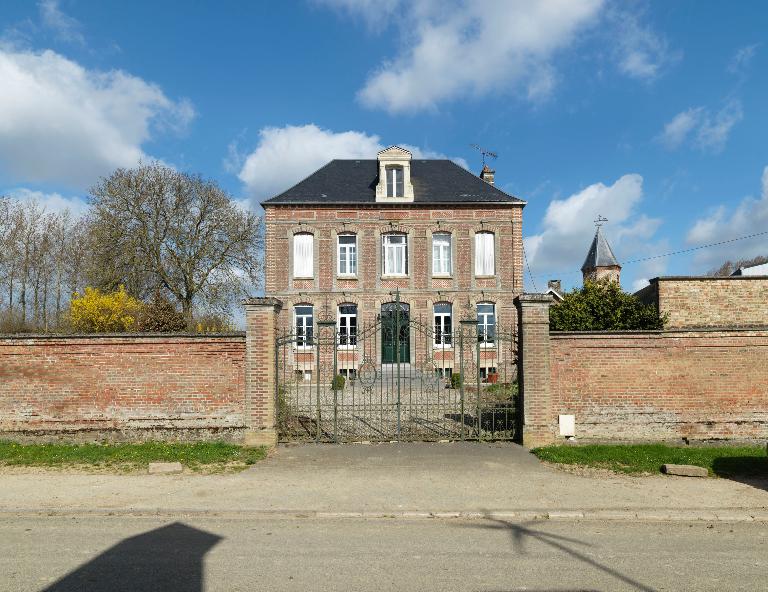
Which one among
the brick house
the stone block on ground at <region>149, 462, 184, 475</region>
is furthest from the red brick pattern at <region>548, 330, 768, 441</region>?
the brick house

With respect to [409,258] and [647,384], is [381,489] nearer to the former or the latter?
[647,384]

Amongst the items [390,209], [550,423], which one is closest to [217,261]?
[390,209]

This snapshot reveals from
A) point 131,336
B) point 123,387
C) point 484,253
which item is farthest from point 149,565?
point 484,253

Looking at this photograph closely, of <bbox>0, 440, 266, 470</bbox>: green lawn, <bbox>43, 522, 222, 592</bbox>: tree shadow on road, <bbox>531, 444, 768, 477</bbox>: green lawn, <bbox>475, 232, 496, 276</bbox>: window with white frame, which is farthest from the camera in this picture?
<bbox>475, 232, 496, 276</bbox>: window with white frame

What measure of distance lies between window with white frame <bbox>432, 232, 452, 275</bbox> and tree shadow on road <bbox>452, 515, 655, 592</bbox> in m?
19.9

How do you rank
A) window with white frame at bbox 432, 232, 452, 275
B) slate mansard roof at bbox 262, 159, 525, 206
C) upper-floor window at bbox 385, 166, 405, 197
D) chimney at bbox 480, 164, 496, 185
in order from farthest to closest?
chimney at bbox 480, 164, 496, 185
upper-floor window at bbox 385, 166, 405, 197
window with white frame at bbox 432, 232, 452, 275
slate mansard roof at bbox 262, 159, 525, 206

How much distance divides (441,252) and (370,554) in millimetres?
21504

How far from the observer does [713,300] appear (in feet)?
48.3

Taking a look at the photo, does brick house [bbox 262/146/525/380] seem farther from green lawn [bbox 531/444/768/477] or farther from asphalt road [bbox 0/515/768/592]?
asphalt road [bbox 0/515/768/592]

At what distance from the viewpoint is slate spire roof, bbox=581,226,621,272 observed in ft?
144

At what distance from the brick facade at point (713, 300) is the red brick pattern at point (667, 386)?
4307 mm

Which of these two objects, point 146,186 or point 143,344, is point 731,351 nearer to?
point 143,344

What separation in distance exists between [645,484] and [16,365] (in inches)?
455

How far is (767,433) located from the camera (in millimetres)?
10352
